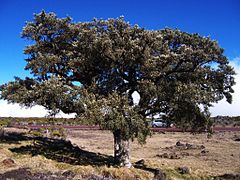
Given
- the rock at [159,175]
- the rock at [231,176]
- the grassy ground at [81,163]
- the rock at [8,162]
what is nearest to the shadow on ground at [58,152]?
the grassy ground at [81,163]

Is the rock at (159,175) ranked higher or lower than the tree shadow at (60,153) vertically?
lower

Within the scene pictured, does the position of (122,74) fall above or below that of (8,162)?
above

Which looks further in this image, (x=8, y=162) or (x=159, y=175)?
(x=159, y=175)

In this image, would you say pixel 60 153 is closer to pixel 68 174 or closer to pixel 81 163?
pixel 81 163

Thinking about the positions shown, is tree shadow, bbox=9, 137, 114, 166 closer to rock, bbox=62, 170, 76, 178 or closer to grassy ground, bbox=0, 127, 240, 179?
grassy ground, bbox=0, 127, 240, 179

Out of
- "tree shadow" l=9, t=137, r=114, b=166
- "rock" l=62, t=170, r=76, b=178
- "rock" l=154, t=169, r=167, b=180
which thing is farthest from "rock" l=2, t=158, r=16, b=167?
"rock" l=154, t=169, r=167, b=180

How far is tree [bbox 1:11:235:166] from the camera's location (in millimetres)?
27109

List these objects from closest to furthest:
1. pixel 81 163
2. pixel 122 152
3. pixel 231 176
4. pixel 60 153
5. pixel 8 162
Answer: pixel 8 162 < pixel 231 176 < pixel 122 152 < pixel 81 163 < pixel 60 153

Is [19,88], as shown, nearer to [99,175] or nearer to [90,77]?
[90,77]

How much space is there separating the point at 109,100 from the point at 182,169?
33.3 ft

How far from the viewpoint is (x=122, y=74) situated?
29.4m

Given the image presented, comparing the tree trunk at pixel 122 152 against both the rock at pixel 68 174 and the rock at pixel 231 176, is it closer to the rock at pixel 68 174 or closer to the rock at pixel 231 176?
the rock at pixel 68 174

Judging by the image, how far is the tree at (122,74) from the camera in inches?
1067

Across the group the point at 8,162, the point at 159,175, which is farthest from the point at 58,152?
the point at 159,175
